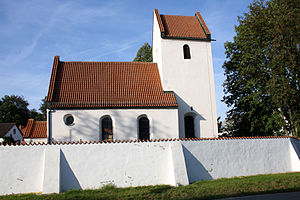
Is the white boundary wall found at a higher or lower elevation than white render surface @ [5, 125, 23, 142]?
lower

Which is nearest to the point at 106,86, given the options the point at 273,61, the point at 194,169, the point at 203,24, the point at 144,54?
the point at 194,169

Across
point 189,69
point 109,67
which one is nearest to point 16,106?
point 109,67

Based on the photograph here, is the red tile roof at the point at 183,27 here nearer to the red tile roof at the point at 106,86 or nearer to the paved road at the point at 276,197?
the red tile roof at the point at 106,86

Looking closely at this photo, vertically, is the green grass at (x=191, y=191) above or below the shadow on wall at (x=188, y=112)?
below

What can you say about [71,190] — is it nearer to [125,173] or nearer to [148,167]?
[125,173]

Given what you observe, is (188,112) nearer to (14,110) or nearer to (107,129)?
(107,129)

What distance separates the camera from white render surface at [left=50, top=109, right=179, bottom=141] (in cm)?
1593

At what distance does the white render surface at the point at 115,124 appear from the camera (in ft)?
52.3

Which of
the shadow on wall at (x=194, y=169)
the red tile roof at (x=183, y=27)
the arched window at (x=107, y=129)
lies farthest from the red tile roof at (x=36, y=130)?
the shadow on wall at (x=194, y=169)

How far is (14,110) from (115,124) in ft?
190

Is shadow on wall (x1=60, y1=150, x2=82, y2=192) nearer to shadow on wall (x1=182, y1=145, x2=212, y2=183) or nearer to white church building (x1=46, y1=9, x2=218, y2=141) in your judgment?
white church building (x1=46, y1=9, x2=218, y2=141)

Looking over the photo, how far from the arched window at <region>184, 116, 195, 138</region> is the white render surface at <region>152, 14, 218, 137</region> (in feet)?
1.01

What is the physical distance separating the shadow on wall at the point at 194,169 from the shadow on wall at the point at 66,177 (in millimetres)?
5245

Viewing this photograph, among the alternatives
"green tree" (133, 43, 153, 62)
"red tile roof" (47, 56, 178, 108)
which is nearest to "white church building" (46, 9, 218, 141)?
"red tile roof" (47, 56, 178, 108)
